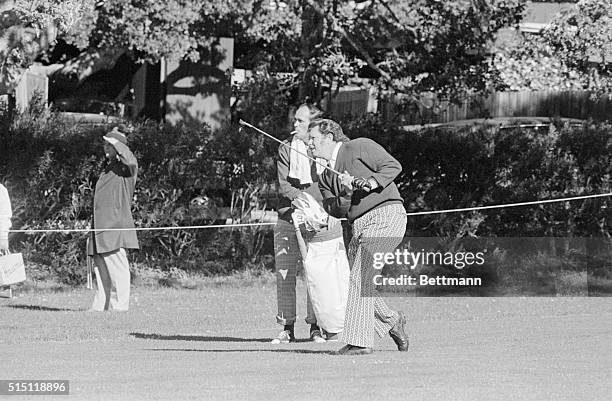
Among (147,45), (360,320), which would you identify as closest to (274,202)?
(147,45)

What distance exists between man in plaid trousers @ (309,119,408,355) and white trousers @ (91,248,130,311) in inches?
196

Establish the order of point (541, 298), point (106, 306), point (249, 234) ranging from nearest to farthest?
point (106, 306)
point (541, 298)
point (249, 234)

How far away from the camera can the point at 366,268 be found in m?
10.2

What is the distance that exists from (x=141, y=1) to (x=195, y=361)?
11868 millimetres

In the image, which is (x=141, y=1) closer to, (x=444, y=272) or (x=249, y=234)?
(x=249, y=234)

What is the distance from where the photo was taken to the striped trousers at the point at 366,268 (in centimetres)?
1014

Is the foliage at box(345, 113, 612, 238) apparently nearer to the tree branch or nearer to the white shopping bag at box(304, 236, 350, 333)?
the tree branch

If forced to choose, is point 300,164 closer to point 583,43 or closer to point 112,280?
point 112,280

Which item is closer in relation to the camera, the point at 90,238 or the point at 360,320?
the point at 360,320

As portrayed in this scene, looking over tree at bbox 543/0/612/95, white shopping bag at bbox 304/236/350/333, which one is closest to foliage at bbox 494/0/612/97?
tree at bbox 543/0/612/95

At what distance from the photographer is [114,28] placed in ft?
72.6

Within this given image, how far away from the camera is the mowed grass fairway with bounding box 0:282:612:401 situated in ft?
27.3

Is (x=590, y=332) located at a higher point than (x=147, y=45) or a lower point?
lower

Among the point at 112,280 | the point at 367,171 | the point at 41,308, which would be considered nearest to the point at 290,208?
the point at 367,171
